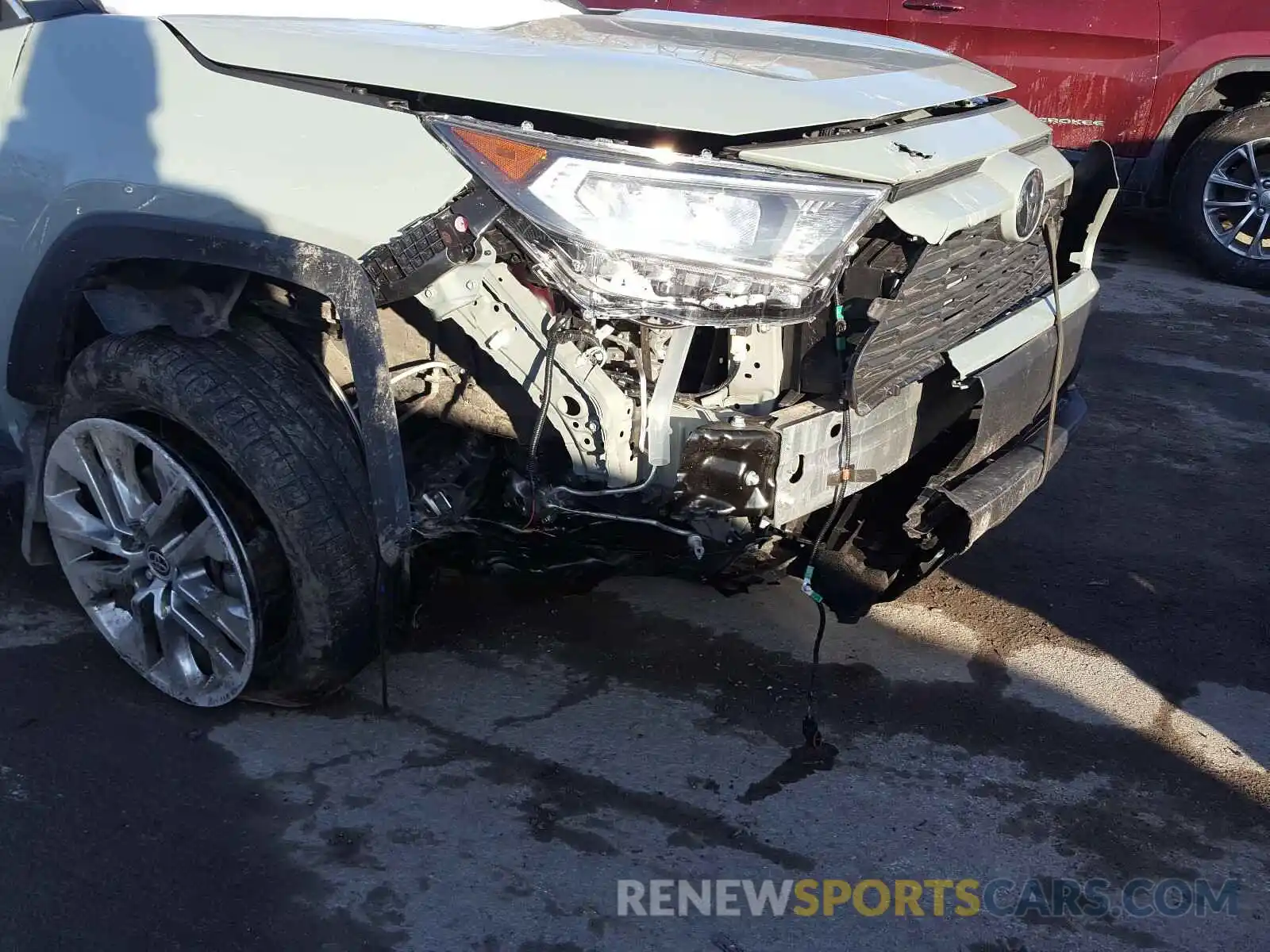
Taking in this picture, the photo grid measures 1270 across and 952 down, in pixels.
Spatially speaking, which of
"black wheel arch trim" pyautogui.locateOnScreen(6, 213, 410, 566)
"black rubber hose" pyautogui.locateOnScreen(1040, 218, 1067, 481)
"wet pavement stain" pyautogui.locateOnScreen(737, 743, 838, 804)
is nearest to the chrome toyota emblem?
"black rubber hose" pyautogui.locateOnScreen(1040, 218, 1067, 481)

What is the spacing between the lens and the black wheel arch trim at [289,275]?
248cm

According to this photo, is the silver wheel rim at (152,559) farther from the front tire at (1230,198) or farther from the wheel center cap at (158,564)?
the front tire at (1230,198)

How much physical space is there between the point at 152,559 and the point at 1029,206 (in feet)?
7.41

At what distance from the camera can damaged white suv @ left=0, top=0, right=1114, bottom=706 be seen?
2416mm

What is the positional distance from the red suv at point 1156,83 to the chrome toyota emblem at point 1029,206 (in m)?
4.53

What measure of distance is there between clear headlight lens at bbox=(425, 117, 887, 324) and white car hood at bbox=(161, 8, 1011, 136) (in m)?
0.10

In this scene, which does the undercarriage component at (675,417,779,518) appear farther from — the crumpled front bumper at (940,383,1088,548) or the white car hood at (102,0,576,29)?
the white car hood at (102,0,576,29)

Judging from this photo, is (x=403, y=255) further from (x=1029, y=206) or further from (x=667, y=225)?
(x=1029, y=206)

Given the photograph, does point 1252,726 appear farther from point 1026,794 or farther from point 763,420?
point 763,420

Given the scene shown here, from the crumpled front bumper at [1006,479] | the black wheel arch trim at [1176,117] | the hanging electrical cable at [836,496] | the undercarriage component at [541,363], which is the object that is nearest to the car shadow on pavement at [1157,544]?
the crumpled front bumper at [1006,479]

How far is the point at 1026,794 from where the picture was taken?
2.80m

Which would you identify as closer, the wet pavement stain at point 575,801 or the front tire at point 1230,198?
the wet pavement stain at point 575,801

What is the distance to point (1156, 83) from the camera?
7.00 m

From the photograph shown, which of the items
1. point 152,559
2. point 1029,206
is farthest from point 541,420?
point 1029,206
